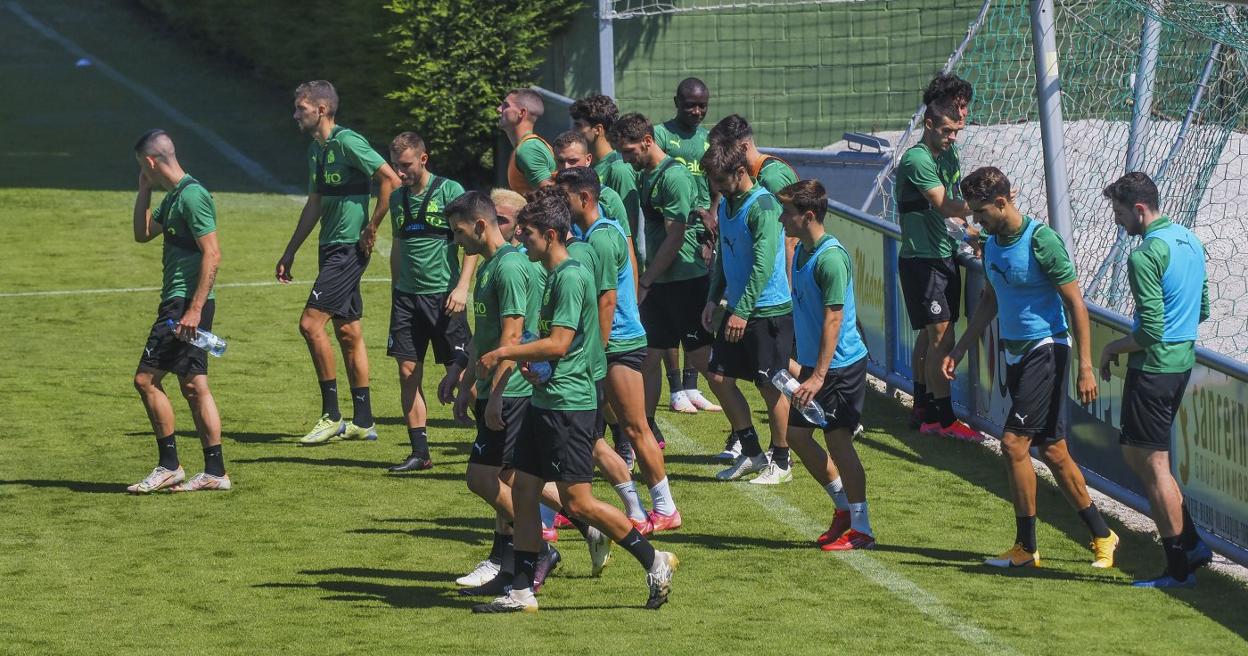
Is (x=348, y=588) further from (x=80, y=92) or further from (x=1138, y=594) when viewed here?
(x=80, y=92)

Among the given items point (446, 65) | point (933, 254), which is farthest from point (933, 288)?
point (446, 65)

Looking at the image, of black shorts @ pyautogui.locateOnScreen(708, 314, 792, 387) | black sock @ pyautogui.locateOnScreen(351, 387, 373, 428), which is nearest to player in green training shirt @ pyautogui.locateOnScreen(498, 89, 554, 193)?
black shorts @ pyautogui.locateOnScreen(708, 314, 792, 387)

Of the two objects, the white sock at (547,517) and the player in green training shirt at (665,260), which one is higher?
the player in green training shirt at (665,260)

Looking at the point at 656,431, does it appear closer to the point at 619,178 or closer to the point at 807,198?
the point at 619,178

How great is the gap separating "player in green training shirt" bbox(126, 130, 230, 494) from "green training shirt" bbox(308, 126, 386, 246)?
4.07 feet

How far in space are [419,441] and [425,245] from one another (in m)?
1.20

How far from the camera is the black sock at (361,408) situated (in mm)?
11031

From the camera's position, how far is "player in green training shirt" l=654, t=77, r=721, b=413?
10273mm

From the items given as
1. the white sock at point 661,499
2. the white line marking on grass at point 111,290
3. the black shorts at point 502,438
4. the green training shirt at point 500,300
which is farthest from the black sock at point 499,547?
the white line marking on grass at point 111,290

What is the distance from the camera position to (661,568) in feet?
24.4

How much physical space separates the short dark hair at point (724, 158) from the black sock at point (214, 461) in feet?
10.8

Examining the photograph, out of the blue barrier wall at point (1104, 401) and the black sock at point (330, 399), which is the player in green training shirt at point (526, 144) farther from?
the blue barrier wall at point (1104, 401)

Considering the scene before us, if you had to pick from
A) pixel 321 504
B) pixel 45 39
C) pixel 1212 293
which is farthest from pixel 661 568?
pixel 45 39

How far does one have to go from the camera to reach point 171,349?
960 centimetres
